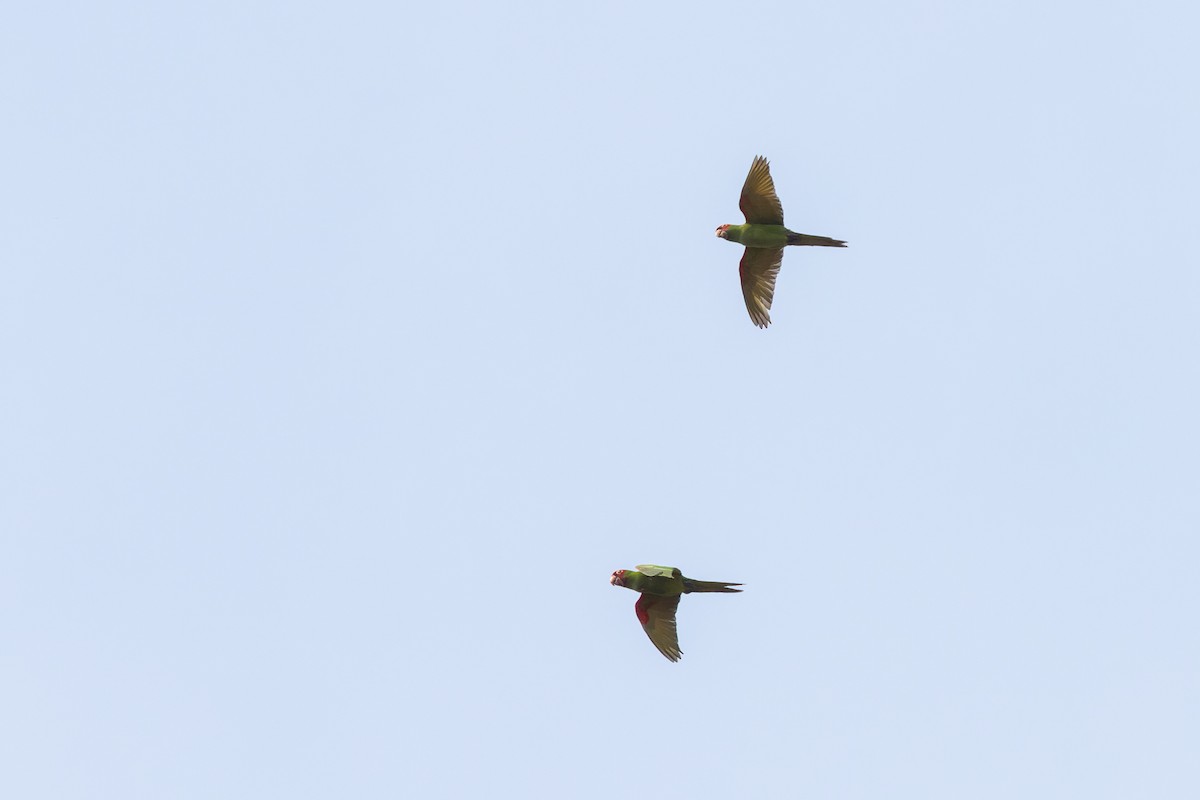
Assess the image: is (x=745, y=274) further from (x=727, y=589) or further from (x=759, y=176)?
(x=727, y=589)

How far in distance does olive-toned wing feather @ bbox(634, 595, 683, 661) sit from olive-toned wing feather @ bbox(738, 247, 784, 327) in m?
7.47

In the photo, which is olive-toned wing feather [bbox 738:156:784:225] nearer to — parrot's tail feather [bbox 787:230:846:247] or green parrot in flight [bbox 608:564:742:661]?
parrot's tail feather [bbox 787:230:846:247]

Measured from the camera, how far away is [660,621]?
1236 inches

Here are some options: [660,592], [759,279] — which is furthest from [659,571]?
[759,279]

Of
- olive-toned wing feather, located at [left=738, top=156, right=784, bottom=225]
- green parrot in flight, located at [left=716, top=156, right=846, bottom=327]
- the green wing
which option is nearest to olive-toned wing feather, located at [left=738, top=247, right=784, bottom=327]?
green parrot in flight, located at [left=716, top=156, right=846, bottom=327]

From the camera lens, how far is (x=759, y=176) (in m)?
32.6

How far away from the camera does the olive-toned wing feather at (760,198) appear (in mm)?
32531

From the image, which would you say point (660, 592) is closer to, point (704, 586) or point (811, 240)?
point (704, 586)

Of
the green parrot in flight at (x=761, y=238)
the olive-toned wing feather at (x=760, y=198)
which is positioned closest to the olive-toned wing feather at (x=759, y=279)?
the green parrot in flight at (x=761, y=238)

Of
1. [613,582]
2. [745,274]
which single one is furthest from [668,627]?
[745,274]

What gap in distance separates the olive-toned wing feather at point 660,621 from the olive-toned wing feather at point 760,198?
29.6 ft

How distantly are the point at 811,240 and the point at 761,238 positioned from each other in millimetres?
1152

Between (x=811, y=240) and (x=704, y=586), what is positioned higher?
(x=811, y=240)

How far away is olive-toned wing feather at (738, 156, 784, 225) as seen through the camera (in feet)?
107
